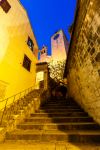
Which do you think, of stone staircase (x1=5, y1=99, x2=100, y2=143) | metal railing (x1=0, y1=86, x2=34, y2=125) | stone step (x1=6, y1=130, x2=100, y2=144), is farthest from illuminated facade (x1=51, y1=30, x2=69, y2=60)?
stone step (x1=6, y1=130, x2=100, y2=144)

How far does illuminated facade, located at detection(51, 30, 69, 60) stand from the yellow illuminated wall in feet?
35.1

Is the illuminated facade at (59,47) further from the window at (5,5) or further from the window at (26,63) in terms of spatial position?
the window at (5,5)

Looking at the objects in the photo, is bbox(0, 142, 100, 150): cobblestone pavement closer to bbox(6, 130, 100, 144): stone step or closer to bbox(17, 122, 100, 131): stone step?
bbox(6, 130, 100, 144): stone step

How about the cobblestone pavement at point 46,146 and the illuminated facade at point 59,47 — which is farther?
the illuminated facade at point 59,47

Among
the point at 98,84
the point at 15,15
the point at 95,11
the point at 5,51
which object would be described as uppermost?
the point at 15,15

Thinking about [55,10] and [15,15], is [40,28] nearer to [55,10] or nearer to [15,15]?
[55,10]

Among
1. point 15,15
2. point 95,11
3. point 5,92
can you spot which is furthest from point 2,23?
point 95,11

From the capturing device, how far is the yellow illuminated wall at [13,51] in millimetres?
6480

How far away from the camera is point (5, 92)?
6.30 m

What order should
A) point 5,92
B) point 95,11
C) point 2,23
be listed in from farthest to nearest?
point 2,23, point 5,92, point 95,11

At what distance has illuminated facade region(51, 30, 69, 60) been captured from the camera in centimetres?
1990

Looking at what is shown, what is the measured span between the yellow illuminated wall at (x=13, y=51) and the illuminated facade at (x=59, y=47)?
1070 centimetres

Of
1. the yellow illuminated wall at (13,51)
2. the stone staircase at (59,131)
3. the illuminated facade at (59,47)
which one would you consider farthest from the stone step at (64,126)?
the illuminated facade at (59,47)

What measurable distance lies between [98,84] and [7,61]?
5210 mm
